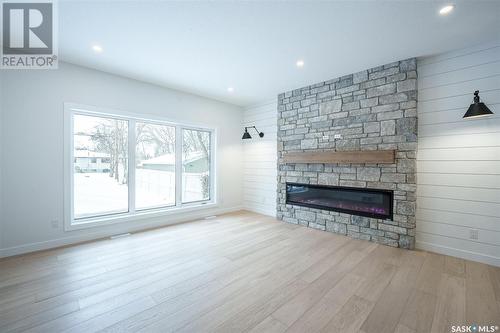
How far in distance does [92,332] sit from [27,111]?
3.10 meters

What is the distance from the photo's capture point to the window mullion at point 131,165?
12.9ft

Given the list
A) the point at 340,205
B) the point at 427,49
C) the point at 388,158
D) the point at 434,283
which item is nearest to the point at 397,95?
the point at 427,49

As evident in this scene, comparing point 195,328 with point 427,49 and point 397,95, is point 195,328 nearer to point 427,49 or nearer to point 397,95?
point 397,95

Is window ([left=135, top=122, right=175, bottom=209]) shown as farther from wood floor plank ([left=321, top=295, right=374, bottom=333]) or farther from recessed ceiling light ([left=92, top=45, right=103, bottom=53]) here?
wood floor plank ([left=321, top=295, right=374, bottom=333])

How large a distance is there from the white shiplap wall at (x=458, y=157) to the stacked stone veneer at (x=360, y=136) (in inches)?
7.6

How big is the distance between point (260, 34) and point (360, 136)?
232cm

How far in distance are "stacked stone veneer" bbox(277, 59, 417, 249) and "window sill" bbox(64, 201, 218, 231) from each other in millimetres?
2044

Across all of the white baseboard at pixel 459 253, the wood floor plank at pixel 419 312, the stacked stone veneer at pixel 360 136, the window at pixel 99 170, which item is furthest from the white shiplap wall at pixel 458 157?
the window at pixel 99 170

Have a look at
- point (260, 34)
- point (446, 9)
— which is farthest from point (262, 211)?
point (446, 9)

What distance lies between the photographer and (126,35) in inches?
100

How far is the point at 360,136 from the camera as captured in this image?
11.7 ft

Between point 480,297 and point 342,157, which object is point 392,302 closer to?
point 480,297

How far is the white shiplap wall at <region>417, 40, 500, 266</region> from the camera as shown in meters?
2.67

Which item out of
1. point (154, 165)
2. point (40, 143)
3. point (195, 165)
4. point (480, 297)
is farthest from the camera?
point (195, 165)
